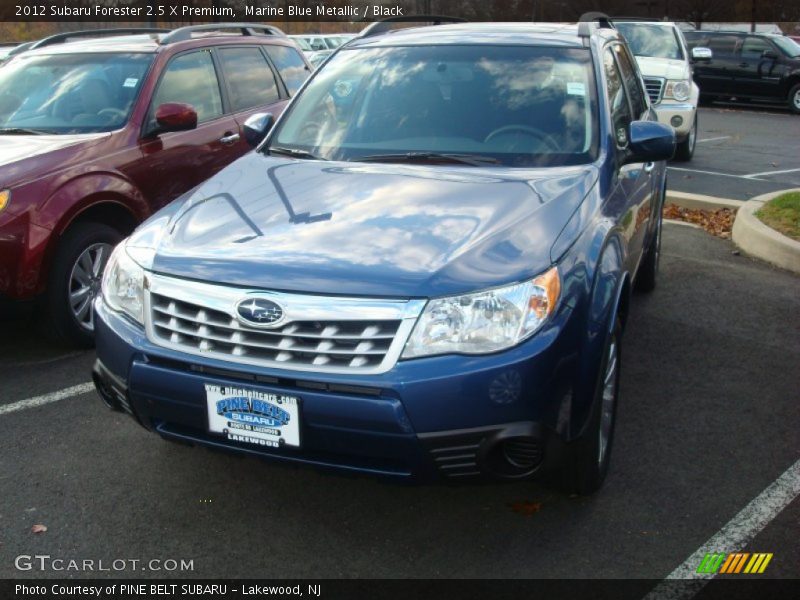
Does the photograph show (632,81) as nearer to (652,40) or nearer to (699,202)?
(699,202)

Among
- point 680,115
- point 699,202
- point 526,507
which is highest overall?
point 680,115

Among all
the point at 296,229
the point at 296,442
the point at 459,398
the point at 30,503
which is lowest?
the point at 30,503

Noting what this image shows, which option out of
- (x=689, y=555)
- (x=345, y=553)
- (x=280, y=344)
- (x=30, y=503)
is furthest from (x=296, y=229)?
(x=689, y=555)

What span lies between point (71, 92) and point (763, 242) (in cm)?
526

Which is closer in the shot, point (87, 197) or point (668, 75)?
point (87, 197)

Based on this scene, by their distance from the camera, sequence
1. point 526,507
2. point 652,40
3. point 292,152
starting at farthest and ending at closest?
point 652,40, point 292,152, point 526,507

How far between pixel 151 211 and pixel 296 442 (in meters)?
3.21

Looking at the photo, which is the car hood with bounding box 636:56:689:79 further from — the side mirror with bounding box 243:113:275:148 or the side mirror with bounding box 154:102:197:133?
the side mirror with bounding box 243:113:275:148

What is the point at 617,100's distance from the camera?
473cm

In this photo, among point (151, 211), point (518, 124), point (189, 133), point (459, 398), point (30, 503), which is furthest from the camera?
point (189, 133)

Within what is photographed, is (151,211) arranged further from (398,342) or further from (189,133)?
(398,342)

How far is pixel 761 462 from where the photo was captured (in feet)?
13.0

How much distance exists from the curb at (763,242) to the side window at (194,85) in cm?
431

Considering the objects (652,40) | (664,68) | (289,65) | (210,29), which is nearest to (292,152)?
(210,29)
